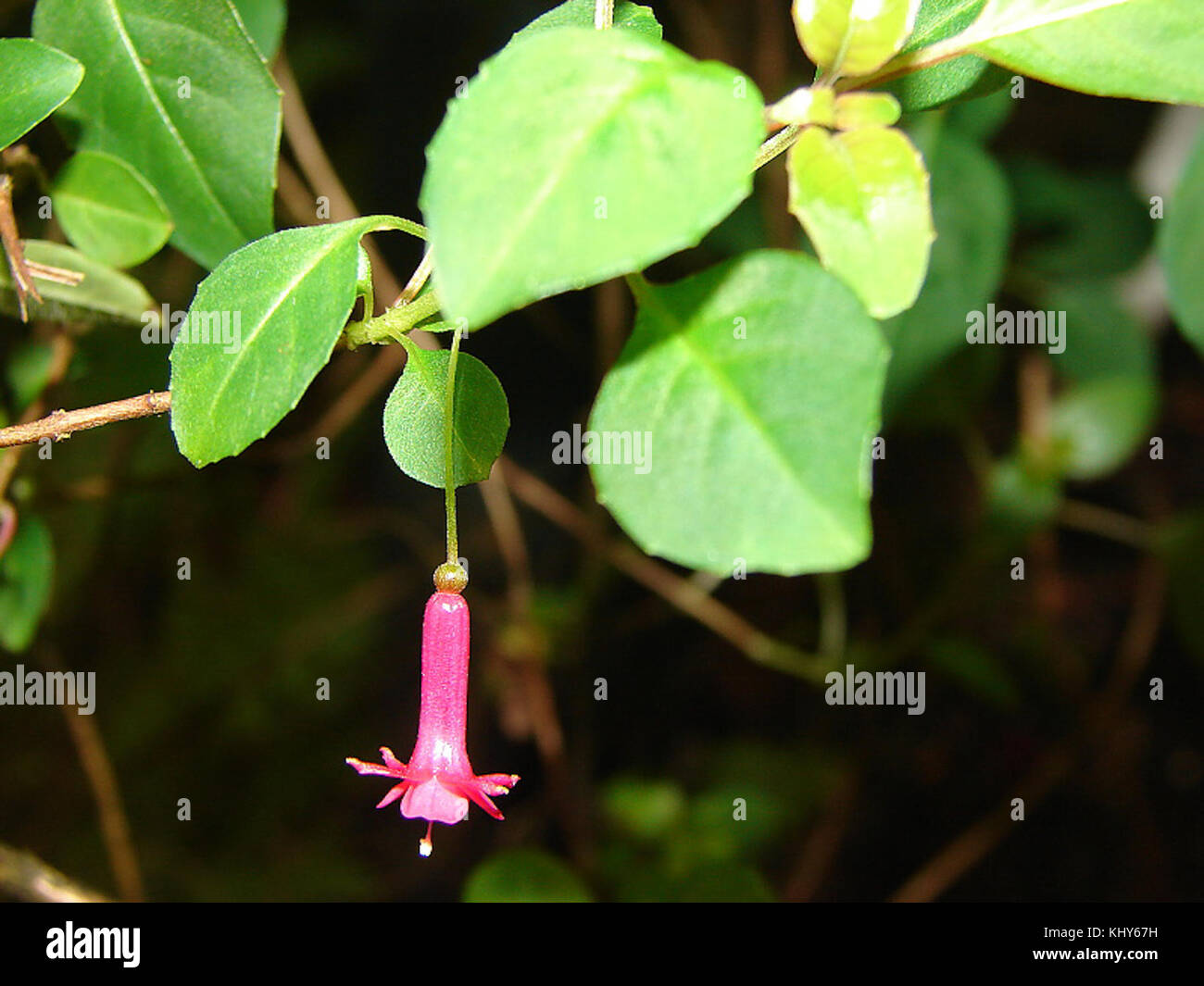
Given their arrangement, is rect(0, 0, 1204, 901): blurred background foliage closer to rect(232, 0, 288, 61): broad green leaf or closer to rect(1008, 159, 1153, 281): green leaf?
rect(1008, 159, 1153, 281): green leaf

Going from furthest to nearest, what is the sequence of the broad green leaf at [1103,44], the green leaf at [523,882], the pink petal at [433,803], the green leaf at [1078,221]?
the green leaf at [1078,221] → the green leaf at [523,882] → the pink petal at [433,803] → the broad green leaf at [1103,44]

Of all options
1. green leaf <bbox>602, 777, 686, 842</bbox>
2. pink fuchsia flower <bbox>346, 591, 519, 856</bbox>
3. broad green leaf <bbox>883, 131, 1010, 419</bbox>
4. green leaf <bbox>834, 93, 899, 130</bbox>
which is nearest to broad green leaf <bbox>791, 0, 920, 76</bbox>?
green leaf <bbox>834, 93, 899, 130</bbox>

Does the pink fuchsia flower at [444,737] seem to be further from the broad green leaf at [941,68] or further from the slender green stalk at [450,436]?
the broad green leaf at [941,68]

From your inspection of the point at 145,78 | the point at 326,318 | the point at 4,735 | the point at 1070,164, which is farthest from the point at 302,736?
the point at 1070,164

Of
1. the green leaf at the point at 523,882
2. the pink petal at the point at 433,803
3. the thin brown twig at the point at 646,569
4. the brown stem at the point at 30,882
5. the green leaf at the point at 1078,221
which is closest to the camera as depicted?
the pink petal at the point at 433,803

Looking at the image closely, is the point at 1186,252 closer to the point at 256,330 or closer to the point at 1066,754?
the point at 256,330

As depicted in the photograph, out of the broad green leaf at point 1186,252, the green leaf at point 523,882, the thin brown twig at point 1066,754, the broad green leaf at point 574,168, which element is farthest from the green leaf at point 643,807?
the broad green leaf at point 574,168

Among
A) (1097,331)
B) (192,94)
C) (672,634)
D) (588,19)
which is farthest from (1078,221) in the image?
(192,94)
